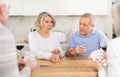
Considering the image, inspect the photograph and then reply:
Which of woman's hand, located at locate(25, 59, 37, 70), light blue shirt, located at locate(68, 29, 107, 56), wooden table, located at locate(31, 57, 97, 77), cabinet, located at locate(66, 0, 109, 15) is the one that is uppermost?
cabinet, located at locate(66, 0, 109, 15)

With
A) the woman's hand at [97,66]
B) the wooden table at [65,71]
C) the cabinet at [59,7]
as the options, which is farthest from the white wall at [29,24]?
the woman's hand at [97,66]

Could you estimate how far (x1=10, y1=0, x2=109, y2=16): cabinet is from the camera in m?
4.01

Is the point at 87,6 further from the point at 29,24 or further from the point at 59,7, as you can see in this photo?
the point at 29,24

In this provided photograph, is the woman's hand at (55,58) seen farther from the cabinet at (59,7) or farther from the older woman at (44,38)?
the cabinet at (59,7)

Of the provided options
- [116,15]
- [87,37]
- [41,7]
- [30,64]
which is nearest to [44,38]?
[87,37]

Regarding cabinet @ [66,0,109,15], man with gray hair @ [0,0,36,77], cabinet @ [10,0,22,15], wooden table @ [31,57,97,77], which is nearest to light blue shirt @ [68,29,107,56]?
wooden table @ [31,57,97,77]

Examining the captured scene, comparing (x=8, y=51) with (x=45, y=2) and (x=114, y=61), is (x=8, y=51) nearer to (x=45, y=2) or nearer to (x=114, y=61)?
(x=114, y=61)

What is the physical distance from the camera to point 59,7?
13.3ft

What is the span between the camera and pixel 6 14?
118cm

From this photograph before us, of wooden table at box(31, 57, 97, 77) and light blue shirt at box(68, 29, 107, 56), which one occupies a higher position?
light blue shirt at box(68, 29, 107, 56)

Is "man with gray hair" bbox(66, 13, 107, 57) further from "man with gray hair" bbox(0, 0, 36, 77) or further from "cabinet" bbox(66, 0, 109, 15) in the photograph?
"man with gray hair" bbox(0, 0, 36, 77)

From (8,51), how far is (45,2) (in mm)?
3019

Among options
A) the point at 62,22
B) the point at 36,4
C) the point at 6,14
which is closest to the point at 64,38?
the point at 62,22

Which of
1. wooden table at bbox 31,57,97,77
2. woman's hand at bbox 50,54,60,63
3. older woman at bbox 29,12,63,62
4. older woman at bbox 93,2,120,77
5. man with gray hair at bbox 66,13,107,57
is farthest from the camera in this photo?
man with gray hair at bbox 66,13,107,57
